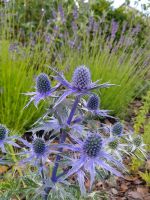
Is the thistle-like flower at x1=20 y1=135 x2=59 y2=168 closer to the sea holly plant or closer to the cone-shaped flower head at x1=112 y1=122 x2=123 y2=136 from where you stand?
the sea holly plant

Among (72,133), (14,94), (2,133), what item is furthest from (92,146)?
(14,94)

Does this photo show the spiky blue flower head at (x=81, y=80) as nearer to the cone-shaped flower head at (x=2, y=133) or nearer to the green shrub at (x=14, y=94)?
the cone-shaped flower head at (x=2, y=133)

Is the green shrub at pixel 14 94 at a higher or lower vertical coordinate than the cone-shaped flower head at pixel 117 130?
lower

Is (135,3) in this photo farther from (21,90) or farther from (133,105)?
(21,90)

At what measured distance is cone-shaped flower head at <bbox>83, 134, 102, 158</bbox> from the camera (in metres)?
1.46

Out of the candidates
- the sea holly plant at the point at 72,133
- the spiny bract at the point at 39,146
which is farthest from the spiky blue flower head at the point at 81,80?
the spiny bract at the point at 39,146

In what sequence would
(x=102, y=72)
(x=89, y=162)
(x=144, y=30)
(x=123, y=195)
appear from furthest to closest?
1. (x=144, y=30)
2. (x=102, y=72)
3. (x=123, y=195)
4. (x=89, y=162)

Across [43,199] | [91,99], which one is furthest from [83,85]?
[43,199]

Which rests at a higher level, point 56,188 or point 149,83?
point 56,188

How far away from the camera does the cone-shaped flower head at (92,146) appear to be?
1457mm

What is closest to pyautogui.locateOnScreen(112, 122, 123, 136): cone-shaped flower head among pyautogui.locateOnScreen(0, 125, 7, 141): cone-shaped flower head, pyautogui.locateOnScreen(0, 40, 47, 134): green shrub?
pyautogui.locateOnScreen(0, 125, 7, 141): cone-shaped flower head

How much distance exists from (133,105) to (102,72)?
1099 millimetres

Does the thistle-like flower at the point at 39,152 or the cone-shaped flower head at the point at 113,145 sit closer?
the thistle-like flower at the point at 39,152

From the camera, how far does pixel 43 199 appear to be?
1.78 m
